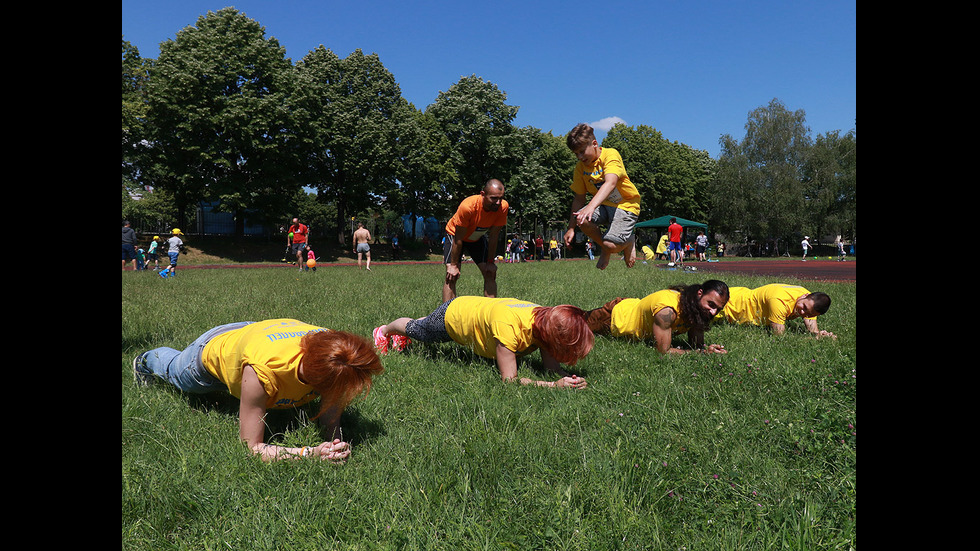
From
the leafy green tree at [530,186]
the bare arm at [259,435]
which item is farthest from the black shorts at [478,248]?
the leafy green tree at [530,186]

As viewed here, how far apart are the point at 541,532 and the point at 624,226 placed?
4.68 m

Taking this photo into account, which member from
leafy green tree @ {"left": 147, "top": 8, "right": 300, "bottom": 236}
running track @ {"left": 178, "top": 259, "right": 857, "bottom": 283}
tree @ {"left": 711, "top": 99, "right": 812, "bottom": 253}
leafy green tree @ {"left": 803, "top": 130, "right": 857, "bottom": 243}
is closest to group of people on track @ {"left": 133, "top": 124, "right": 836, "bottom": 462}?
running track @ {"left": 178, "top": 259, "right": 857, "bottom": 283}

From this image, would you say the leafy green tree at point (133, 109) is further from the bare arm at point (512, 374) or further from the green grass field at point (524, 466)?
the bare arm at point (512, 374)

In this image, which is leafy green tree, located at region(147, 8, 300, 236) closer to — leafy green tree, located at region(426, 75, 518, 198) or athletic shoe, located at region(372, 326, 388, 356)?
leafy green tree, located at region(426, 75, 518, 198)

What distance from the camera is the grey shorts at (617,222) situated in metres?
6.35

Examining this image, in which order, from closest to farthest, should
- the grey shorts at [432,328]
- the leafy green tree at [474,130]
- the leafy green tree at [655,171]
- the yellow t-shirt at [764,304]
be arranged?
1. the grey shorts at [432,328]
2. the yellow t-shirt at [764,304]
3. the leafy green tree at [474,130]
4. the leafy green tree at [655,171]

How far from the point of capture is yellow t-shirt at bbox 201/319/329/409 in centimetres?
297

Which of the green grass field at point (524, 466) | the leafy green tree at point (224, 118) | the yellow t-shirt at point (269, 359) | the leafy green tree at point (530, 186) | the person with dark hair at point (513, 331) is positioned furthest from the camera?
the leafy green tree at point (530, 186)

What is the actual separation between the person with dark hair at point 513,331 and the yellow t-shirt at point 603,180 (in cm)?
225

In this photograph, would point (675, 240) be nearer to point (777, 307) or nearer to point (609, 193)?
point (777, 307)

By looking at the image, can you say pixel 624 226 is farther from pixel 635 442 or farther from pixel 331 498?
pixel 331 498

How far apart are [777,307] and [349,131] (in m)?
38.2

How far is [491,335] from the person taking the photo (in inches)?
187
